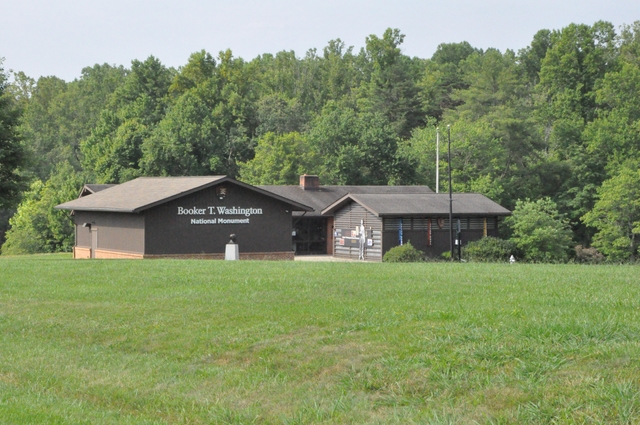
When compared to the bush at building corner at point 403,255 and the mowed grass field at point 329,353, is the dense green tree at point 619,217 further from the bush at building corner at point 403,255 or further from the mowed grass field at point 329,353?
the mowed grass field at point 329,353

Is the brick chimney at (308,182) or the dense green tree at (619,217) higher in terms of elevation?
the brick chimney at (308,182)

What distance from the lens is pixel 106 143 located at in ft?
249

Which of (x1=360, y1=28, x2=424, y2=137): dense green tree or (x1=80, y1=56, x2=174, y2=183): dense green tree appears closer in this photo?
(x1=80, y1=56, x2=174, y2=183): dense green tree

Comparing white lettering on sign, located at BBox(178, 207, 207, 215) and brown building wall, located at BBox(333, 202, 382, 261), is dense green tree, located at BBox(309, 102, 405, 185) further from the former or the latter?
white lettering on sign, located at BBox(178, 207, 207, 215)

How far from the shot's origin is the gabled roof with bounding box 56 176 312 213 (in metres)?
38.7

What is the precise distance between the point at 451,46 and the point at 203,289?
→ 11726 centimetres

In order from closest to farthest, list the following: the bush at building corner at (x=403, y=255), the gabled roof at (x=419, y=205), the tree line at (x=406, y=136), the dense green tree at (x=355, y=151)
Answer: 1. the bush at building corner at (x=403, y=255)
2. the gabled roof at (x=419, y=205)
3. the tree line at (x=406, y=136)
4. the dense green tree at (x=355, y=151)

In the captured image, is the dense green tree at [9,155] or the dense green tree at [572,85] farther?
the dense green tree at [572,85]

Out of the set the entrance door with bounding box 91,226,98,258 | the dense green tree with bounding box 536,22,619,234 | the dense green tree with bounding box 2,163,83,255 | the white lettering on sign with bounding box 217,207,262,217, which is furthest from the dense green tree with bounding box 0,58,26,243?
the dense green tree with bounding box 536,22,619,234

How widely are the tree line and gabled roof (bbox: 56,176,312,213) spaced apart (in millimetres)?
7040

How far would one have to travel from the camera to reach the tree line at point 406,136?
6391 centimetres

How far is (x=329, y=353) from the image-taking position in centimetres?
1023

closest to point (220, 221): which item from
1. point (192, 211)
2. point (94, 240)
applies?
point (192, 211)

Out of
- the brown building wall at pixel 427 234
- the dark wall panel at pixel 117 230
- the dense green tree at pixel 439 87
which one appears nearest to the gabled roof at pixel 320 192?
the brown building wall at pixel 427 234
